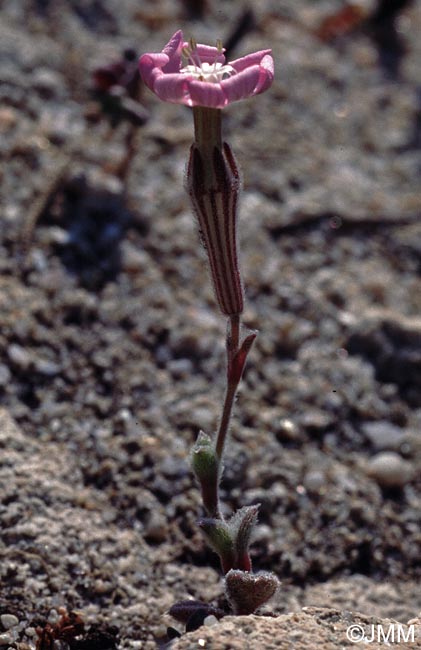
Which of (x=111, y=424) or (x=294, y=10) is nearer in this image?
(x=111, y=424)

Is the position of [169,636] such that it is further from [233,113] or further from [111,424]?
[233,113]

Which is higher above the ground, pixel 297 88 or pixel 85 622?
pixel 297 88

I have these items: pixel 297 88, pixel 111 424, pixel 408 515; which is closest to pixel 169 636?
pixel 111 424

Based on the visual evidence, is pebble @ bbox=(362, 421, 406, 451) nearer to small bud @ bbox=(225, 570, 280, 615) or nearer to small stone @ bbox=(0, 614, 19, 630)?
small bud @ bbox=(225, 570, 280, 615)

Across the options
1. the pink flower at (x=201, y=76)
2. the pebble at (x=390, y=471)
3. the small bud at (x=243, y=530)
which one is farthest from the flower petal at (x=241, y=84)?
the pebble at (x=390, y=471)

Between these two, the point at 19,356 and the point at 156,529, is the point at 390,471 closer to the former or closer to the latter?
the point at 156,529

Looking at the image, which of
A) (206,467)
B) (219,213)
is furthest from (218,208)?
(206,467)

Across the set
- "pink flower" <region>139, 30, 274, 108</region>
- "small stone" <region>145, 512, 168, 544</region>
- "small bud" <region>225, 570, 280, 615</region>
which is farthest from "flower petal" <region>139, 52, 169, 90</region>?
"small stone" <region>145, 512, 168, 544</region>

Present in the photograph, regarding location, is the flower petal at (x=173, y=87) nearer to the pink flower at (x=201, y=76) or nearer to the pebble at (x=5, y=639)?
the pink flower at (x=201, y=76)
